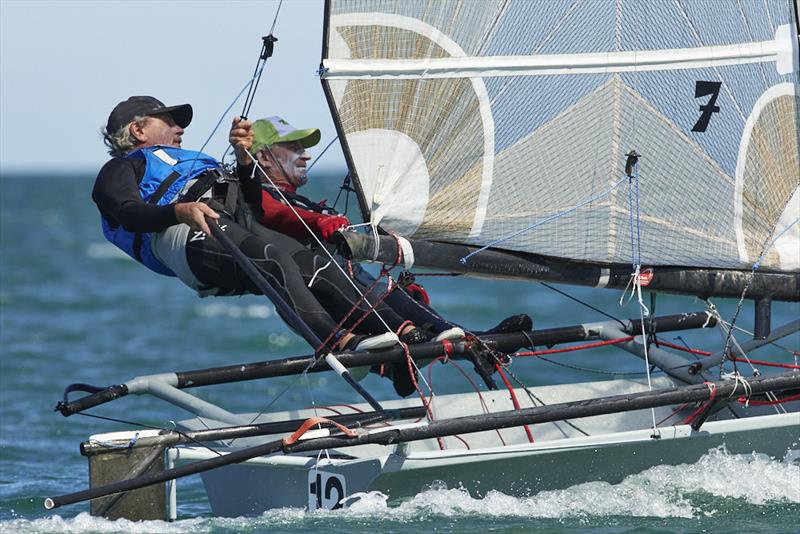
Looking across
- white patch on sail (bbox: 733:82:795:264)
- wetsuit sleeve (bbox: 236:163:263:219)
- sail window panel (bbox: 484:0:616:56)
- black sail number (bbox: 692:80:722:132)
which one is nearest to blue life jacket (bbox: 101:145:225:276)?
wetsuit sleeve (bbox: 236:163:263:219)

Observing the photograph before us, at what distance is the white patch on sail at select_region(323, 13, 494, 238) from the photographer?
16.3 feet

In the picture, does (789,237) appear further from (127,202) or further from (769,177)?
(127,202)

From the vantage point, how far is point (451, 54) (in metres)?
5.14

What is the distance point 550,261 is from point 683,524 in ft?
3.78

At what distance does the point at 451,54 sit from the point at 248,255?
106cm

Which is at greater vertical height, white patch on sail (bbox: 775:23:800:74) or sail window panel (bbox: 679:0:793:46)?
sail window panel (bbox: 679:0:793:46)

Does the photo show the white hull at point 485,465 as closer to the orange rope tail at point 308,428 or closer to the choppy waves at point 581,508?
the choppy waves at point 581,508

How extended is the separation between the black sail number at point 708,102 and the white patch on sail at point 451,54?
2.68 ft

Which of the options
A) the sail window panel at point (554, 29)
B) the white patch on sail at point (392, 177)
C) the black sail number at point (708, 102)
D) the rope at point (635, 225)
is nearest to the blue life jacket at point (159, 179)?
the white patch on sail at point (392, 177)

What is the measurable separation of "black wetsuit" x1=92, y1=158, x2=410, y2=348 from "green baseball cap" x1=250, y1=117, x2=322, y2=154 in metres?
0.30

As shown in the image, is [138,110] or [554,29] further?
[138,110]

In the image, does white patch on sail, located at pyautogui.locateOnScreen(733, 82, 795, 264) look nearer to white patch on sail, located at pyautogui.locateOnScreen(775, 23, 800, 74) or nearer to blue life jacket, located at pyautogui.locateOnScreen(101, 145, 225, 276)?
white patch on sail, located at pyautogui.locateOnScreen(775, 23, 800, 74)

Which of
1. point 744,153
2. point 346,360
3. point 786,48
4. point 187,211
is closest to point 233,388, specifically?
point 346,360

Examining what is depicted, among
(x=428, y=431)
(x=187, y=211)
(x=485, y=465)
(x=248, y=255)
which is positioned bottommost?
(x=485, y=465)
